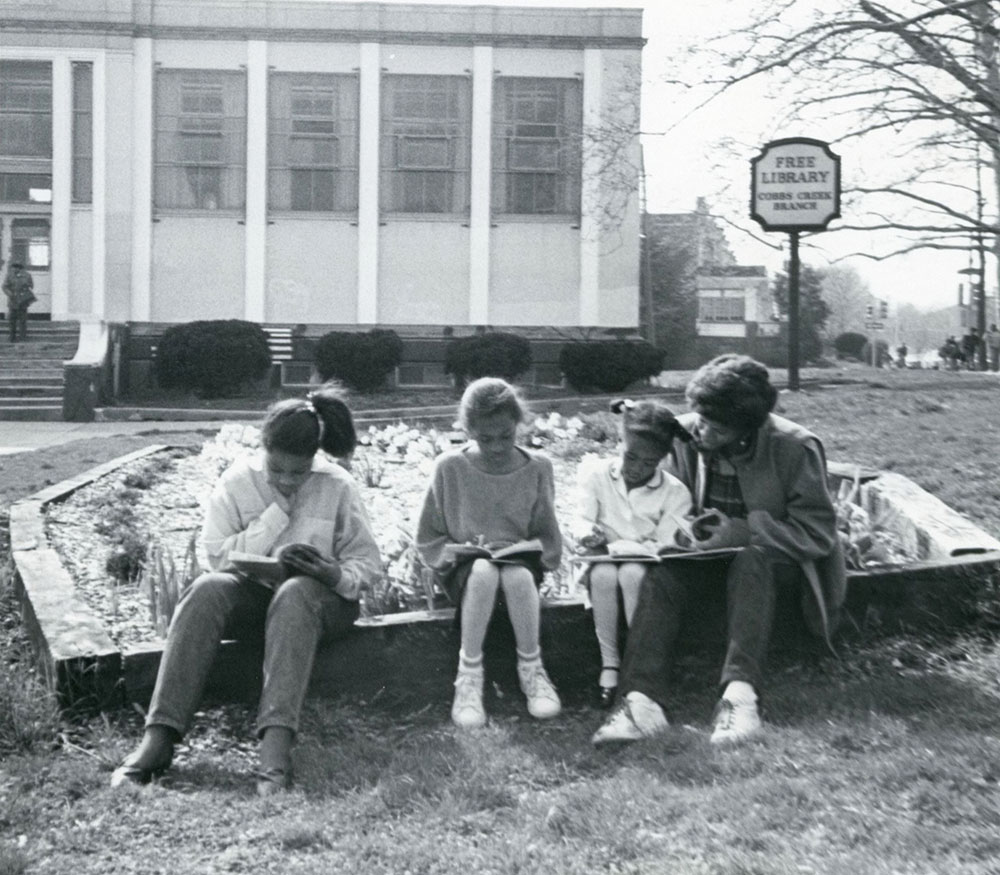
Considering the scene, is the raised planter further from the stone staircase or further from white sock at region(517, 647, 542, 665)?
the stone staircase

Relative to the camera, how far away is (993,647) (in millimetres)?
5750

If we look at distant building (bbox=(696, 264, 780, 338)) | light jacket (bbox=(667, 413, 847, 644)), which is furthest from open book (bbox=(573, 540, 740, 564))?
distant building (bbox=(696, 264, 780, 338))

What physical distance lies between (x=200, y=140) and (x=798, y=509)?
23.8 m

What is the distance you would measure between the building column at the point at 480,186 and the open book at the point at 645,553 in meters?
22.0

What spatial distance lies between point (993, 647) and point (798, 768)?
180cm

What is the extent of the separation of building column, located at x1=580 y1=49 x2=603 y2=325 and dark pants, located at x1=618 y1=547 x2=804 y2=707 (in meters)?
22.1

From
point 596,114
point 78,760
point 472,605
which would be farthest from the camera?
point 596,114

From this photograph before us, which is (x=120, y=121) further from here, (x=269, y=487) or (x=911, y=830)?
(x=911, y=830)

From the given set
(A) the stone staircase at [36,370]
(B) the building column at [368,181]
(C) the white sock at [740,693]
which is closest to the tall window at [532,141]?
(B) the building column at [368,181]

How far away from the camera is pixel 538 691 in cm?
533

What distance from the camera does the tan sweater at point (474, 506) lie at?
572 centimetres

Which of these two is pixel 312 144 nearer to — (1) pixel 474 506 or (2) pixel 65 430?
(2) pixel 65 430

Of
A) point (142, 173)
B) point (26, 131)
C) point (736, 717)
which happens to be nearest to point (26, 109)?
point (26, 131)

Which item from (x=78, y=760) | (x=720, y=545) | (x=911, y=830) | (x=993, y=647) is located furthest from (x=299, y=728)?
(x=993, y=647)
